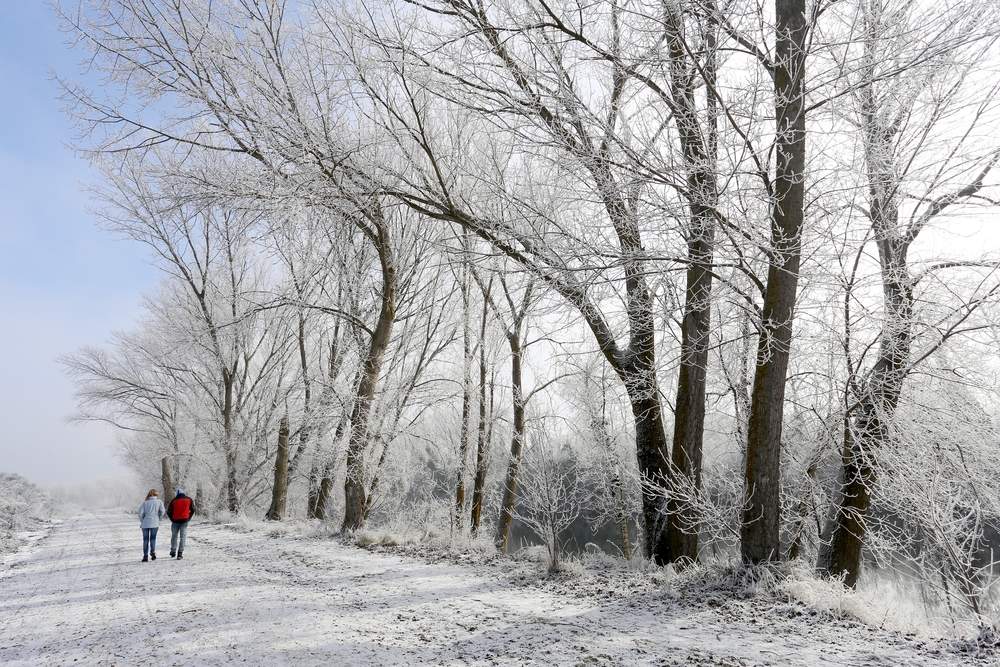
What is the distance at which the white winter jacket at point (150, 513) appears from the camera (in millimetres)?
9891

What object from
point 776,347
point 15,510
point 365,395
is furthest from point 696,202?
point 15,510

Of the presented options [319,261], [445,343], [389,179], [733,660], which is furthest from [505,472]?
[733,660]

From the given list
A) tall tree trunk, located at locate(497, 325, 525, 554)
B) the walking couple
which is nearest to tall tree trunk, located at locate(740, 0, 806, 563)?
tall tree trunk, located at locate(497, 325, 525, 554)

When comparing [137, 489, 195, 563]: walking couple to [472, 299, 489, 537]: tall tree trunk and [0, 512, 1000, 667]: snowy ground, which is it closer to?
[0, 512, 1000, 667]: snowy ground

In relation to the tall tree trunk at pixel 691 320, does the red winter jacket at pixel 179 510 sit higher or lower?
lower

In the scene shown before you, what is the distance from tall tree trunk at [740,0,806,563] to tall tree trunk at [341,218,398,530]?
777 centimetres

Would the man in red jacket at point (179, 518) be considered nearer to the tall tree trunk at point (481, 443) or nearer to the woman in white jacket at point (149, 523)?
the woman in white jacket at point (149, 523)

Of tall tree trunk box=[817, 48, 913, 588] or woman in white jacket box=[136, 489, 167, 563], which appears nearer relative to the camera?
tall tree trunk box=[817, 48, 913, 588]

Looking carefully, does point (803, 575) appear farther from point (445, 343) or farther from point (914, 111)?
point (445, 343)

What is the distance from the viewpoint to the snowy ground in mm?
4008

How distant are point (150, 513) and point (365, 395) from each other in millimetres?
4315

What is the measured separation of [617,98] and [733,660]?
20.2 feet

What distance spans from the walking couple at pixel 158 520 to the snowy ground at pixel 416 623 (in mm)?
1894

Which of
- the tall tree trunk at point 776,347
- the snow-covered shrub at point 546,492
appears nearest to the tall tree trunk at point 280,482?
the snow-covered shrub at point 546,492
